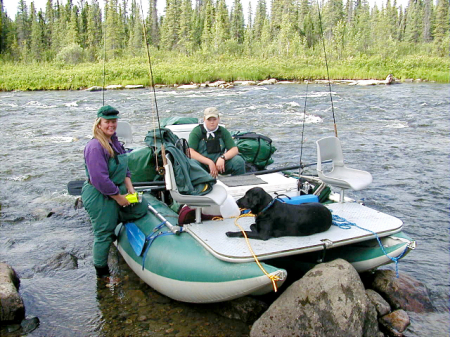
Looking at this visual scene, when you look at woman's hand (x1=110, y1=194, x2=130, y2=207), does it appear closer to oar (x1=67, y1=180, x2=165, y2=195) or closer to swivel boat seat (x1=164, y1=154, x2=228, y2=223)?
swivel boat seat (x1=164, y1=154, x2=228, y2=223)

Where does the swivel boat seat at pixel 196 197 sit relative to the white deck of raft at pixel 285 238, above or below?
above

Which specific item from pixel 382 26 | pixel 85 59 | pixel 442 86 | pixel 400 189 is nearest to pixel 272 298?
pixel 400 189

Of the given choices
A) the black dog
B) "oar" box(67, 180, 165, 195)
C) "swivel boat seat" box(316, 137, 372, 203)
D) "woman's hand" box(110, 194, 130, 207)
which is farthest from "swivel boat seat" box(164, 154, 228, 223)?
"swivel boat seat" box(316, 137, 372, 203)

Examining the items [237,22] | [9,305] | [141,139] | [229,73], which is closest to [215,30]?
[237,22]

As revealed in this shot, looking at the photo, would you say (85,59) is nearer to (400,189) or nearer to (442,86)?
(442,86)

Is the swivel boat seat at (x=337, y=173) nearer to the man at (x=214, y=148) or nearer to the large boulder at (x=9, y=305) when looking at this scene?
the man at (x=214, y=148)

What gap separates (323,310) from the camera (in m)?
3.70

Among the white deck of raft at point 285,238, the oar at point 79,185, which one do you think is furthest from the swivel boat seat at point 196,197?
the oar at point 79,185

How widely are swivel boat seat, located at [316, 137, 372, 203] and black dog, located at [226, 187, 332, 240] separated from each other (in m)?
1.03

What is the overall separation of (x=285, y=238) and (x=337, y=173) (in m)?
1.83

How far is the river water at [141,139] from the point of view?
448cm

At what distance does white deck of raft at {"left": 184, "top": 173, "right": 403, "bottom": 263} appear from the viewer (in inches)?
155

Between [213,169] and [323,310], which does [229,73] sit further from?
[323,310]

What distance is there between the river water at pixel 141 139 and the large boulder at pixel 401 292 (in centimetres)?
13
